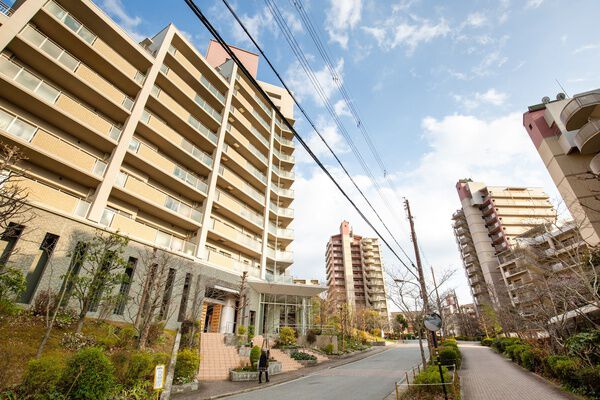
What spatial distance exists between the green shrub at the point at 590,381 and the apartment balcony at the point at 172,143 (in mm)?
24523

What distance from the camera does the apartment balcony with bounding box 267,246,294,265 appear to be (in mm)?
28109

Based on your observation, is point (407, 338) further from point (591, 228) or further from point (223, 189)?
point (223, 189)

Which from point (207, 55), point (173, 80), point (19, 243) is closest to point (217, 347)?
point (19, 243)

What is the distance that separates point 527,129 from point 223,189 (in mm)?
37030

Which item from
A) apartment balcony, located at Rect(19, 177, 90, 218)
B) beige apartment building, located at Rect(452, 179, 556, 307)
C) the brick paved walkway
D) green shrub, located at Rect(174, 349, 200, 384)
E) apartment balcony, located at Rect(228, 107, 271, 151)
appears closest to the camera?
the brick paved walkway

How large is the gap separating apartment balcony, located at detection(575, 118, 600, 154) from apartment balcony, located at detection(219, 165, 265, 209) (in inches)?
1218

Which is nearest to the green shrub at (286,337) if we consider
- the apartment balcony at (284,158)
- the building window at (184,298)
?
the building window at (184,298)

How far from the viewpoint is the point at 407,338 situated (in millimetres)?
55188

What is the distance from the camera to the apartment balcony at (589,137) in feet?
74.9

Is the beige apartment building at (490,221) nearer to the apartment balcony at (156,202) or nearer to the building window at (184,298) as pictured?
the building window at (184,298)

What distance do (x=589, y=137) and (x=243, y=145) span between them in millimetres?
32322

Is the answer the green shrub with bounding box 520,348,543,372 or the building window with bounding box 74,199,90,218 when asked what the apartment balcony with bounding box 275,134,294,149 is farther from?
the green shrub with bounding box 520,348,543,372

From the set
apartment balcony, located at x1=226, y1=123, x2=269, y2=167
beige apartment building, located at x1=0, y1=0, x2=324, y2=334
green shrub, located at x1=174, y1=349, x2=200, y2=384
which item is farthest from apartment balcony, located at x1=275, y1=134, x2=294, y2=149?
green shrub, located at x1=174, y1=349, x2=200, y2=384

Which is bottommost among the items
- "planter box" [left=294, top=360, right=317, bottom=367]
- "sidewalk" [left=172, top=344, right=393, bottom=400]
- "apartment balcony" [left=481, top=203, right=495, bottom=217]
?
"sidewalk" [left=172, top=344, right=393, bottom=400]
